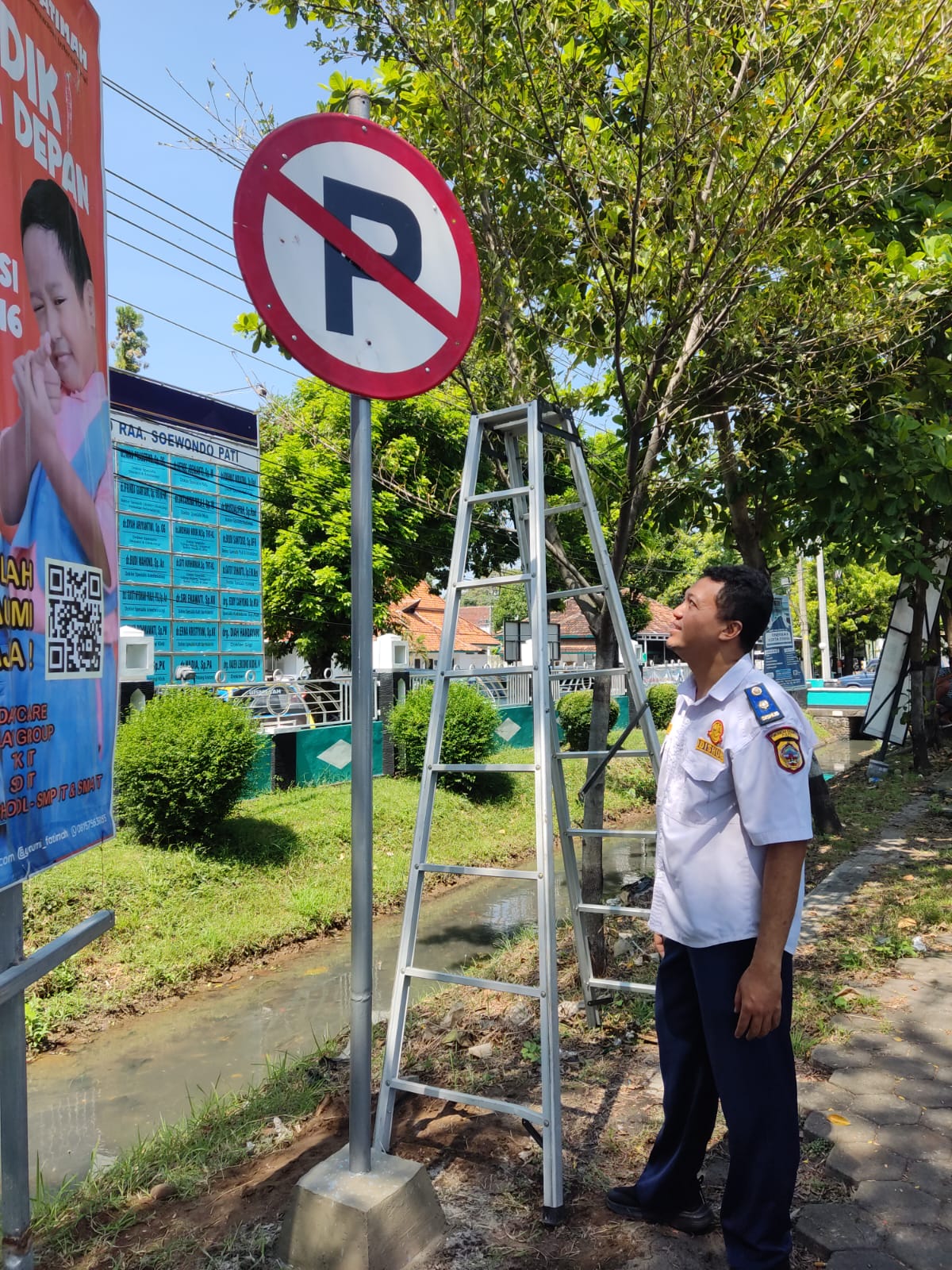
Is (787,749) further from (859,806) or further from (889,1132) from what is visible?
(859,806)

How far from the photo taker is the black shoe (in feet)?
7.65

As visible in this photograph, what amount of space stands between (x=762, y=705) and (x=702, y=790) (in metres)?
0.26

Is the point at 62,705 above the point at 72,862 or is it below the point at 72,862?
above

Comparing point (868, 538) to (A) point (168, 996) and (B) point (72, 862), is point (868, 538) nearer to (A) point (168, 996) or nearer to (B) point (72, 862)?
(A) point (168, 996)

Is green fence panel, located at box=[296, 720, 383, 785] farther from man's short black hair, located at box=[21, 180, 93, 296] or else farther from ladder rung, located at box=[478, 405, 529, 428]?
man's short black hair, located at box=[21, 180, 93, 296]

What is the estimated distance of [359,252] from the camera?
2.21m

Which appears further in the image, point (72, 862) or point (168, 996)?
point (72, 862)

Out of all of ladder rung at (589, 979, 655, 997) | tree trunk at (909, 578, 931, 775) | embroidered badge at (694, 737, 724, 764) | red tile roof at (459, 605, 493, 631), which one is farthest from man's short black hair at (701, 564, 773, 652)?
red tile roof at (459, 605, 493, 631)

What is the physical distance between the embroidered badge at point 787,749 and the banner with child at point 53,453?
1509mm

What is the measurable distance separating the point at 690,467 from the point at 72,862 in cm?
556

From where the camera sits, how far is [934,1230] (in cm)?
231

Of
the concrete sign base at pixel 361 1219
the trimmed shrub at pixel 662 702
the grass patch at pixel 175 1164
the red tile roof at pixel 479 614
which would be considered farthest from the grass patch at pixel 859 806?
the red tile roof at pixel 479 614

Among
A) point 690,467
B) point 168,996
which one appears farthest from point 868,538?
point 168,996

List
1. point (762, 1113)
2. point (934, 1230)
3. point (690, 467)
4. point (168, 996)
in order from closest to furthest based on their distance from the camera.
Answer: point (762, 1113)
point (934, 1230)
point (690, 467)
point (168, 996)
